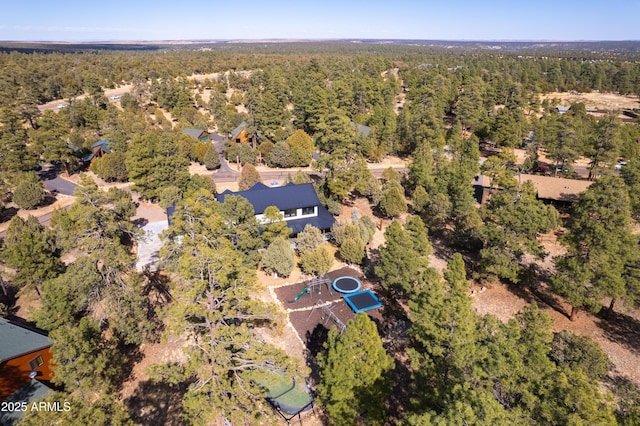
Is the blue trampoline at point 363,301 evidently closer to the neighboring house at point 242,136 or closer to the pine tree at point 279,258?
the pine tree at point 279,258

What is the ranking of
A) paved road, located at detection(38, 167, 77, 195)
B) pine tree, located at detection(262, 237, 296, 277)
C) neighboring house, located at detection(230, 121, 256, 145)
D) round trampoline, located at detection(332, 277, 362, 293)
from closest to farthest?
round trampoline, located at detection(332, 277, 362, 293), pine tree, located at detection(262, 237, 296, 277), paved road, located at detection(38, 167, 77, 195), neighboring house, located at detection(230, 121, 256, 145)

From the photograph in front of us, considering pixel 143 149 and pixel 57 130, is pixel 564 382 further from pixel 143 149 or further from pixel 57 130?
pixel 57 130

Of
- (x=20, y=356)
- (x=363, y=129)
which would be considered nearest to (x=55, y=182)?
(x=20, y=356)

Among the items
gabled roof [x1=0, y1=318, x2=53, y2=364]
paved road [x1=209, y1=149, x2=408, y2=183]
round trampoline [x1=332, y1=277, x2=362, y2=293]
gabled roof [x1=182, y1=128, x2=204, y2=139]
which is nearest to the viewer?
gabled roof [x1=0, y1=318, x2=53, y2=364]

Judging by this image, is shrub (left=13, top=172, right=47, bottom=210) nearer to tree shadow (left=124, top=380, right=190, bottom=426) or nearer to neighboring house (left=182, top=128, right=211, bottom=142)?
neighboring house (left=182, top=128, right=211, bottom=142)

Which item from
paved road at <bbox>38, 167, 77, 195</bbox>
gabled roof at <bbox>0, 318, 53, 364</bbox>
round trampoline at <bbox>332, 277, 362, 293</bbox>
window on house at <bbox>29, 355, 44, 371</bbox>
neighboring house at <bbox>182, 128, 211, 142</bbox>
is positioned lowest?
round trampoline at <bbox>332, 277, 362, 293</bbox>

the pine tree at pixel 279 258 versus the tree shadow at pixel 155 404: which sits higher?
the pine tree at pixel 279 258

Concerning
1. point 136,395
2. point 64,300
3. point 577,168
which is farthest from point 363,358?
point 577,168

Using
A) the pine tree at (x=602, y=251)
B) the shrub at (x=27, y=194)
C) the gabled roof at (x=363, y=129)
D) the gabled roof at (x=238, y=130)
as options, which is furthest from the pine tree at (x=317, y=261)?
the gabled roof at (x=238, y=130)

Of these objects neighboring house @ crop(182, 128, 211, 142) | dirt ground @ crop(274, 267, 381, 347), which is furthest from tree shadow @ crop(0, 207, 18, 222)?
dirt ground @ crop(274, 267, 381, 347)
